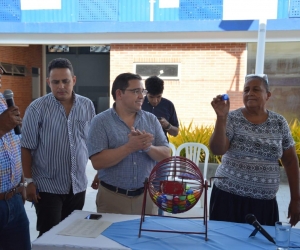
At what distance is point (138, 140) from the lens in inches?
80.8

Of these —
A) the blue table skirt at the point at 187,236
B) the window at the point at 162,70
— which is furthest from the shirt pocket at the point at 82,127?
the window at the point at 162,70

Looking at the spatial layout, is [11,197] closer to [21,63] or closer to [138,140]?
[138,140]

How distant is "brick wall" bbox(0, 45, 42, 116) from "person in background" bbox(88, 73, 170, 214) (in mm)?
10470

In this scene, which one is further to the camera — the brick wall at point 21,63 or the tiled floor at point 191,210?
the brick wall at point 21,63

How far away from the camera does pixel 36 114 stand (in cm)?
250

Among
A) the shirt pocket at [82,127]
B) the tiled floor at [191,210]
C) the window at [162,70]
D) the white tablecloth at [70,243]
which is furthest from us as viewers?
the window at [162,70]

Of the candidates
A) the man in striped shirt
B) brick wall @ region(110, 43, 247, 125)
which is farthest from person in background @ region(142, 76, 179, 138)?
brick wall @ region(110, 43, 247, 125)

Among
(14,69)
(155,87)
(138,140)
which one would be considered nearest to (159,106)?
(155,87)

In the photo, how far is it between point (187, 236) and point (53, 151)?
1193 millimetres

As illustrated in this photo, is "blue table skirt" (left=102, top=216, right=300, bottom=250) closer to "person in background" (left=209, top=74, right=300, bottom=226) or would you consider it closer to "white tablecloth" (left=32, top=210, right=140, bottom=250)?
"white tablecloth" (left=32, top=210, right=140, bottom=250)

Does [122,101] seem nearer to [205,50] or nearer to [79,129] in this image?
[79,129]

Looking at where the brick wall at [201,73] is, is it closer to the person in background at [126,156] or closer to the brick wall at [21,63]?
the brick wall at [21,63]

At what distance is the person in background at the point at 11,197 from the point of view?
6.47 ft

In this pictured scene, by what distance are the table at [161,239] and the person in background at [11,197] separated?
0.32 m
